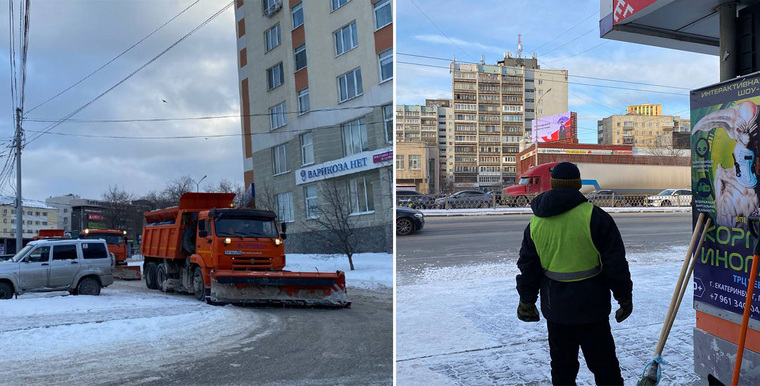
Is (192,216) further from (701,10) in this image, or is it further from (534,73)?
(534,73)

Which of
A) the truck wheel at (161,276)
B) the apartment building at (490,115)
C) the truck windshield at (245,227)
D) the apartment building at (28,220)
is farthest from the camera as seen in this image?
the apartment building at (490,115)

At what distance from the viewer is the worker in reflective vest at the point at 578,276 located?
4031 mm

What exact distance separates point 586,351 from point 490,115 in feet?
439

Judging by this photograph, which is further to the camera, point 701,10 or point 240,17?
A: point 240,17

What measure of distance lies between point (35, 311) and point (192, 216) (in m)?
4.52

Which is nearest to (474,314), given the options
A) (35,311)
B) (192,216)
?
(35,311)

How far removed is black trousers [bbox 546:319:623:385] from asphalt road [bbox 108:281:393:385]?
2.11m

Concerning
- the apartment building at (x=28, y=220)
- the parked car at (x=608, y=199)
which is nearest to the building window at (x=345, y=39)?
the parked car at (x=608, y=199)

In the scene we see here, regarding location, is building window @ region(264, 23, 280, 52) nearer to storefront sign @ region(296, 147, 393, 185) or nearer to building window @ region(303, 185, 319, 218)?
storefront sign @ region(296, 147, 393, 185)

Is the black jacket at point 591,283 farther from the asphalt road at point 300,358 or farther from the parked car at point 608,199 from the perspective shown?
the parked car at point 608,199

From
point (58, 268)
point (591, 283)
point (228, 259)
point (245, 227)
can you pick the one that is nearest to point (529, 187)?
point (245, 227)

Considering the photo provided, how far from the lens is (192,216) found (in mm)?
14828

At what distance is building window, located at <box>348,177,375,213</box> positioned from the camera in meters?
26.2

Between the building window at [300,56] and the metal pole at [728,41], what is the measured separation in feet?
85.0
